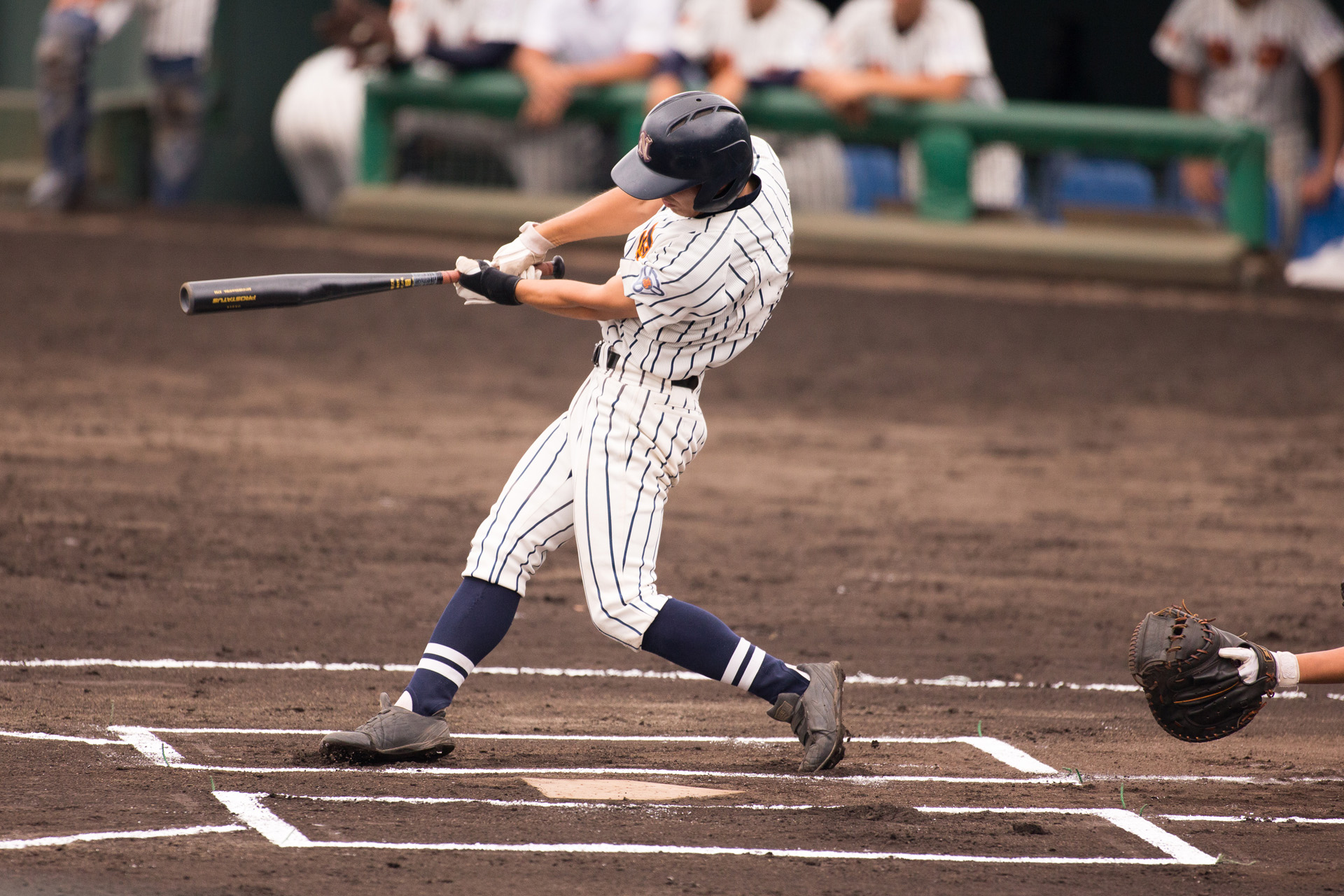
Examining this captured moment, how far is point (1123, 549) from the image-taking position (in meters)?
6.29

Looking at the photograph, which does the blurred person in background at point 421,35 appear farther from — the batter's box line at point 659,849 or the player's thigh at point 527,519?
the batter's box line at point 659,849

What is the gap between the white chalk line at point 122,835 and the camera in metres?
3.09

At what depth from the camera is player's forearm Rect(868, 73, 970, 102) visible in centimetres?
1068

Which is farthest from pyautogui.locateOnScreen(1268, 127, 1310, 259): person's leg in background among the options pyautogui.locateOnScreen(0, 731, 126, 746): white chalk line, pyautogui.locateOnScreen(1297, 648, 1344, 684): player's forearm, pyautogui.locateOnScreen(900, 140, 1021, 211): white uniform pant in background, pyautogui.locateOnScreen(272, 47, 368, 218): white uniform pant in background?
pyautogui.locateOnScreen(0, 731, 126, 746): white chalk line

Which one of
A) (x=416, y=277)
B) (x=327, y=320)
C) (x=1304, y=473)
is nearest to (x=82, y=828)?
(x=416, y=277)

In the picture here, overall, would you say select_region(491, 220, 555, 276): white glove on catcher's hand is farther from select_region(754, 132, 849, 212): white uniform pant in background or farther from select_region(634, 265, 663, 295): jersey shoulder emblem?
select_region(754, 132, 849, 212): white uniform pant in background

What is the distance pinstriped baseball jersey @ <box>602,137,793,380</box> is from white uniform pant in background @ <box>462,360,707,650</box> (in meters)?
0.08

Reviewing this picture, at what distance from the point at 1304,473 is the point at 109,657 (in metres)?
5.09

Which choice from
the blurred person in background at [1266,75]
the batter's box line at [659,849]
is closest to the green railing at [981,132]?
the blurred person in background at [1266,75]

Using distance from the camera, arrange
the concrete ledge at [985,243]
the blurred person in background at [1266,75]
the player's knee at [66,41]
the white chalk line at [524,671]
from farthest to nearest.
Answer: the player's knee at [66,41] → the concrete ledge at [985,243] → the blurred person in background at [1266,75] → the white chalk line at [524,671]

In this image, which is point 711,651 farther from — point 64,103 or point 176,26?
point 176,26

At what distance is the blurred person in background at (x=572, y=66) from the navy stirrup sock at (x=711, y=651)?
7872mm

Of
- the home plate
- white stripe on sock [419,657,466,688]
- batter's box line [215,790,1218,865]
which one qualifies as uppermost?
white stripe on sock [419,657,466,688]

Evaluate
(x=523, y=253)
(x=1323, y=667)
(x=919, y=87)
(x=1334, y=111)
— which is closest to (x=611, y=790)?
(x=523, y=253)
